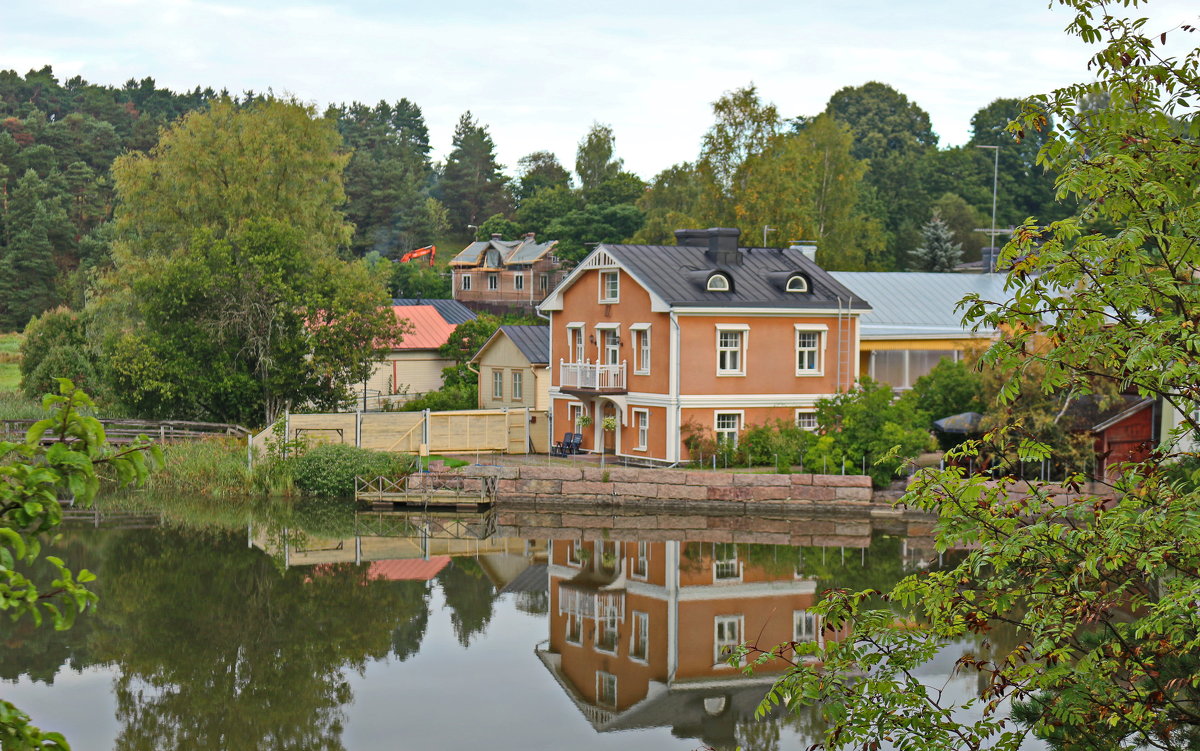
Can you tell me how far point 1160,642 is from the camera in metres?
6.67

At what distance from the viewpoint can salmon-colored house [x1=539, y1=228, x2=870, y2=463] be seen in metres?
33.9

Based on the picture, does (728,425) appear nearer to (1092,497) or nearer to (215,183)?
(215,183)

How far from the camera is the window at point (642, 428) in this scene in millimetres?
34719

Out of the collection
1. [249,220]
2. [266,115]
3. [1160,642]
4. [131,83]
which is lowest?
[1160,642]

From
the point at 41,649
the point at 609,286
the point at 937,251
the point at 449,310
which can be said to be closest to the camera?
the point at 41,649

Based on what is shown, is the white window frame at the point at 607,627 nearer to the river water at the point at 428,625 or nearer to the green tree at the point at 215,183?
the river water at the point at 428,625

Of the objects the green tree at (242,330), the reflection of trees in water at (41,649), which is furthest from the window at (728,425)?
the reflection of trees in water at (41,649)

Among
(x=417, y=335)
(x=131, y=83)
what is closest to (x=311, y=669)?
(x=417, y=335)

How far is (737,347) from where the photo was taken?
34.6 meters

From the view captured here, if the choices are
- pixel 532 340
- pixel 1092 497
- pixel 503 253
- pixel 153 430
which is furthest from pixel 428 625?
pixel 503 253

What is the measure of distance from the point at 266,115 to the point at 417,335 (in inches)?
433

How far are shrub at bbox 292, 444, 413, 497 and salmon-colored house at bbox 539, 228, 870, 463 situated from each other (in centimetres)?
617

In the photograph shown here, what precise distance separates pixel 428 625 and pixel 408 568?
440 centimetres

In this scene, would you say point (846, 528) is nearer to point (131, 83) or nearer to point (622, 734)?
point (622, 734)
